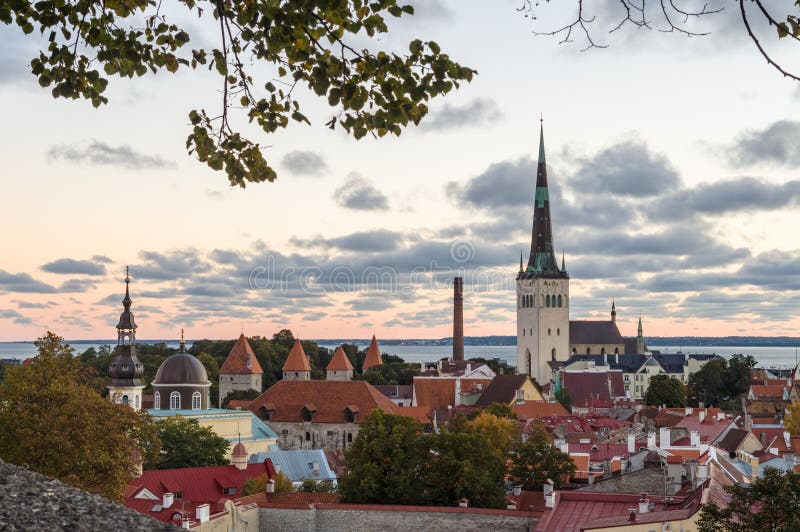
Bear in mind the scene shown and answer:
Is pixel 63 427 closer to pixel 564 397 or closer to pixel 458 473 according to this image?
pixel 458 473

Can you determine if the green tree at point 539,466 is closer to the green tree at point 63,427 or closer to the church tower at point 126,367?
the green tree at point 63,427

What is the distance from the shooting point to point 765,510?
1689 cm

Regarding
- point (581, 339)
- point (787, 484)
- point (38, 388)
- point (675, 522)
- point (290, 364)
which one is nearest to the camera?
point (787, 484)

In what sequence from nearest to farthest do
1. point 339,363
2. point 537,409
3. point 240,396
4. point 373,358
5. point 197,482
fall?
point 197,482
point 537,409
point 240,396
point 339,363
point 373,358

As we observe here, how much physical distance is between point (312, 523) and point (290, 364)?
187 ft

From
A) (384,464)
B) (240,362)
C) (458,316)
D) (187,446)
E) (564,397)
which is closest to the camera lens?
(384,464)

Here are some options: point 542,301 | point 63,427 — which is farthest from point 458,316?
point 63,427

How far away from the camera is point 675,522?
63.6 feet

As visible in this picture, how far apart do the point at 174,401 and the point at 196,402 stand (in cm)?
118

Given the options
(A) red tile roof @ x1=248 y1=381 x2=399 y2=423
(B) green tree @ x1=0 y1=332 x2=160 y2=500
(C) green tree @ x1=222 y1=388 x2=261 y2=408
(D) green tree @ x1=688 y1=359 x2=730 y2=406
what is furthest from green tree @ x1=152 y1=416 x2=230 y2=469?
(D) green tree @ x1=688 y1=359 x2=730 y2=406

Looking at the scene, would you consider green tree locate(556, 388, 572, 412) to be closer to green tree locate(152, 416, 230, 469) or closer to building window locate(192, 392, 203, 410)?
building window locate(192, 392, 203, 410)

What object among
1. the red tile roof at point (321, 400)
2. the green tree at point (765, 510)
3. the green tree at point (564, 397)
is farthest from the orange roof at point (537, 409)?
the green tree at point (765, 510)

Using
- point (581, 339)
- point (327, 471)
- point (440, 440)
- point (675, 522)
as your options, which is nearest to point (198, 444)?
point (327, 471)

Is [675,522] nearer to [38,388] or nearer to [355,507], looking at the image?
[355,507]
